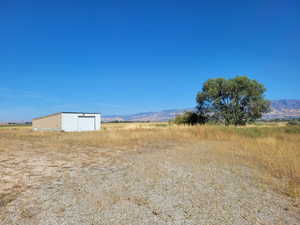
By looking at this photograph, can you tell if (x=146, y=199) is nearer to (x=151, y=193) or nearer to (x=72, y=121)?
(x=151, y=193)

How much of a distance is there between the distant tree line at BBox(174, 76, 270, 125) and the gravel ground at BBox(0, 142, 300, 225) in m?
22.0

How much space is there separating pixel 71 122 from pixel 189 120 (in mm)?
18372

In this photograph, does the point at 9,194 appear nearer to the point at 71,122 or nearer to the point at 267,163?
the point at 267,163

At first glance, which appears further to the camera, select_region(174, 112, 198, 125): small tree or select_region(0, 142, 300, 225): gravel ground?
select_region(174, 112, 198, 125): small tree

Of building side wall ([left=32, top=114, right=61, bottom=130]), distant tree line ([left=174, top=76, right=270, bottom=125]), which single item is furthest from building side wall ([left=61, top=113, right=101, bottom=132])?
distant tree line ([left=174, top=76, right=270, bottom=125])

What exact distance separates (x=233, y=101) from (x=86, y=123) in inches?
881

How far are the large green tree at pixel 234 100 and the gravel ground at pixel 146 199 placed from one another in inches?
866

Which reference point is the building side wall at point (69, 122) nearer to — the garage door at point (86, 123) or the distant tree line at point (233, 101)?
the garage door at point (86, 123)

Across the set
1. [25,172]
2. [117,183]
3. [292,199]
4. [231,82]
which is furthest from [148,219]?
[231,82]

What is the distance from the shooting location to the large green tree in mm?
23984

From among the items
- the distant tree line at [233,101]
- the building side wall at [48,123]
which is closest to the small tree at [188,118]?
the distant tree line at [233,101]

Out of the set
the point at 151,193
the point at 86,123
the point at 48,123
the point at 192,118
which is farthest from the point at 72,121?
the point at 151,193

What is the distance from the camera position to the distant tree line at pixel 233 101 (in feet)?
78.7

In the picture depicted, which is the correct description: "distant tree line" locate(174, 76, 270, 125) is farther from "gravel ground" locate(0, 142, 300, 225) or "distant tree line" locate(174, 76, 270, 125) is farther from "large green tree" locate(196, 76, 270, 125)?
"gravel ground" locate(0, 142, 300, 225)
